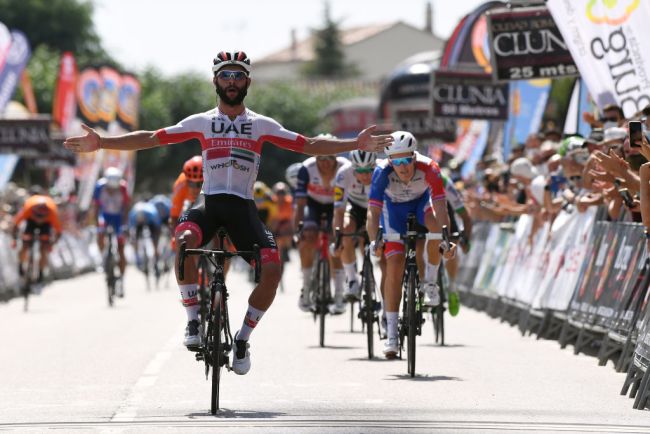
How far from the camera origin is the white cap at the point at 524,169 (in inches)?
802

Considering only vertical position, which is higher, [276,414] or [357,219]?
[357,219]

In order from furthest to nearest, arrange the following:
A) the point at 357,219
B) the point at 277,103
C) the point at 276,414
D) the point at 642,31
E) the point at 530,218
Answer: the point at 277,103 < the point at 530,218 < the point at 642,31 < the point at 357,219 < the point at 276,414

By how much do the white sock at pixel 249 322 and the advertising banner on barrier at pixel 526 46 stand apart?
11.7 meters

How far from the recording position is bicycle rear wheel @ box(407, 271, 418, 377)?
1277 centimetres

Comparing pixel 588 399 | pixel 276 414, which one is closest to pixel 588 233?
pixel 588 399

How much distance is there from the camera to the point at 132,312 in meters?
23.1

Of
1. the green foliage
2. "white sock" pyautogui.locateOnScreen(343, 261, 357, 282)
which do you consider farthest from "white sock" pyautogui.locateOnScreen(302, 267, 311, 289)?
the green foliage

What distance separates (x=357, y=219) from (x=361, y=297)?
1.26 meters

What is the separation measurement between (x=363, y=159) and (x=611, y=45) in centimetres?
417

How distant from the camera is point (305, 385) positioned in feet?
40.3

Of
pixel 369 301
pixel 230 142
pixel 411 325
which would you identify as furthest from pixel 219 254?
pixel 369 301

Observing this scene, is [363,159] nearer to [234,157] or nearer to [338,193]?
[338,193]

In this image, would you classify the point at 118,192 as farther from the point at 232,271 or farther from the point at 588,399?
the point at 232,271

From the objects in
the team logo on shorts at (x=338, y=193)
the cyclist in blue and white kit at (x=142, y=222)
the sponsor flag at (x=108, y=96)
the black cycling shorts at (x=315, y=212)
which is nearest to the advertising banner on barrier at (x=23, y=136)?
the cyclist in blue and white kit at (x=142, y=222)
